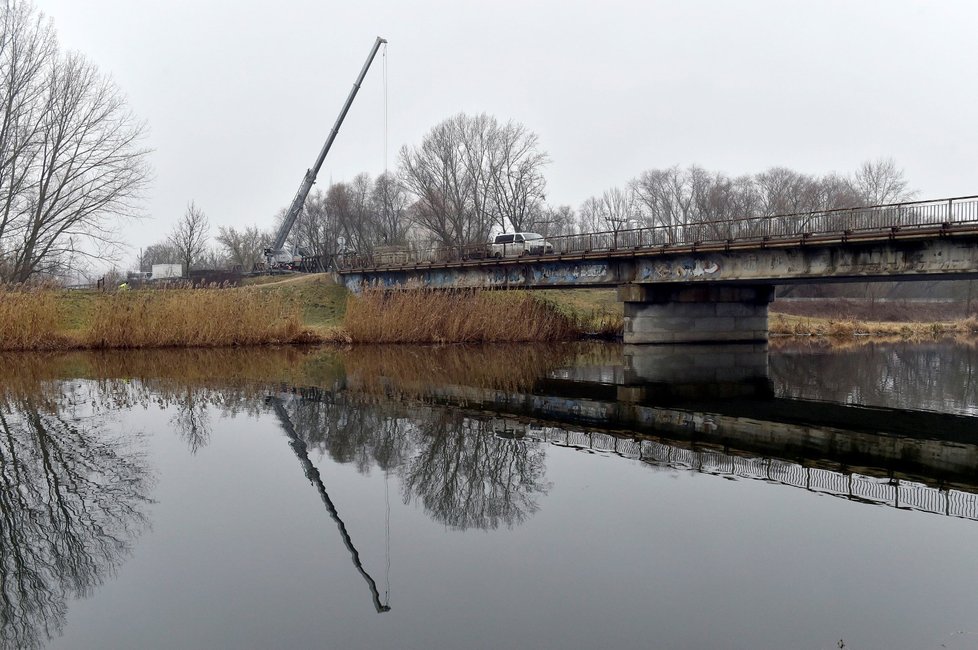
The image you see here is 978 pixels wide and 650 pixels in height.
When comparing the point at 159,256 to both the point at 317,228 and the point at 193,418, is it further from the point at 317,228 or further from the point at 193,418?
the point at 193,418

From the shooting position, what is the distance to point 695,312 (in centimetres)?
3784

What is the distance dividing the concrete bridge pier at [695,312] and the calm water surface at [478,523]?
19449 mm

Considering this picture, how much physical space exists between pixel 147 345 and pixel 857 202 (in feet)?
214

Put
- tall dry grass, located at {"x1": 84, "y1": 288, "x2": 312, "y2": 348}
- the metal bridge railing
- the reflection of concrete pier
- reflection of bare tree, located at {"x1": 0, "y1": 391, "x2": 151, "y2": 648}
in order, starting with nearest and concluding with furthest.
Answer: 1. reflection of bare tree, located at {"x1": 0, "y1": 391, "x2": 151, "y2": 648}
2. the reflection of concrete pier
3. the metal bridge railing
4. tall dry grass, located at {"x1": 84, "y1": 288, "x2": 312, "y2": 348}

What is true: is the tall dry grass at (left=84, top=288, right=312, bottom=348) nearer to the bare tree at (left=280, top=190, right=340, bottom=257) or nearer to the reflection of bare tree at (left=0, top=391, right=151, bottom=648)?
the reflection of bare tree at (left=0, top=391, right=151, bottom=648)

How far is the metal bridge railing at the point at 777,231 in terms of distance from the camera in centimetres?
2564

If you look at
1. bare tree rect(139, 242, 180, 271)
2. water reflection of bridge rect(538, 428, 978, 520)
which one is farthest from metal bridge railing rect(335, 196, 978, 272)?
bare tree rect(139, 242, 180, 271)

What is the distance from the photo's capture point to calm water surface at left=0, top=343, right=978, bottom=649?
530 cm

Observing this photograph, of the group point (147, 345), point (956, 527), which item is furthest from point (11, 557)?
point (147, 345)

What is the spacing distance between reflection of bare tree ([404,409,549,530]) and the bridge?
1942 cm

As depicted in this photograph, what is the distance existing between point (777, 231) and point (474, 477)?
2771 centimetres

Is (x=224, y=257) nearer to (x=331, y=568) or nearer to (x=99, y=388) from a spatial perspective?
(x=99, y=388)

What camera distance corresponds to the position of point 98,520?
298 inches

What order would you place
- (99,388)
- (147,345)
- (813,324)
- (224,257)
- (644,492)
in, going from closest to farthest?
(644,492) < (99,388) < (147,345) < (813,324) < (224,257)
